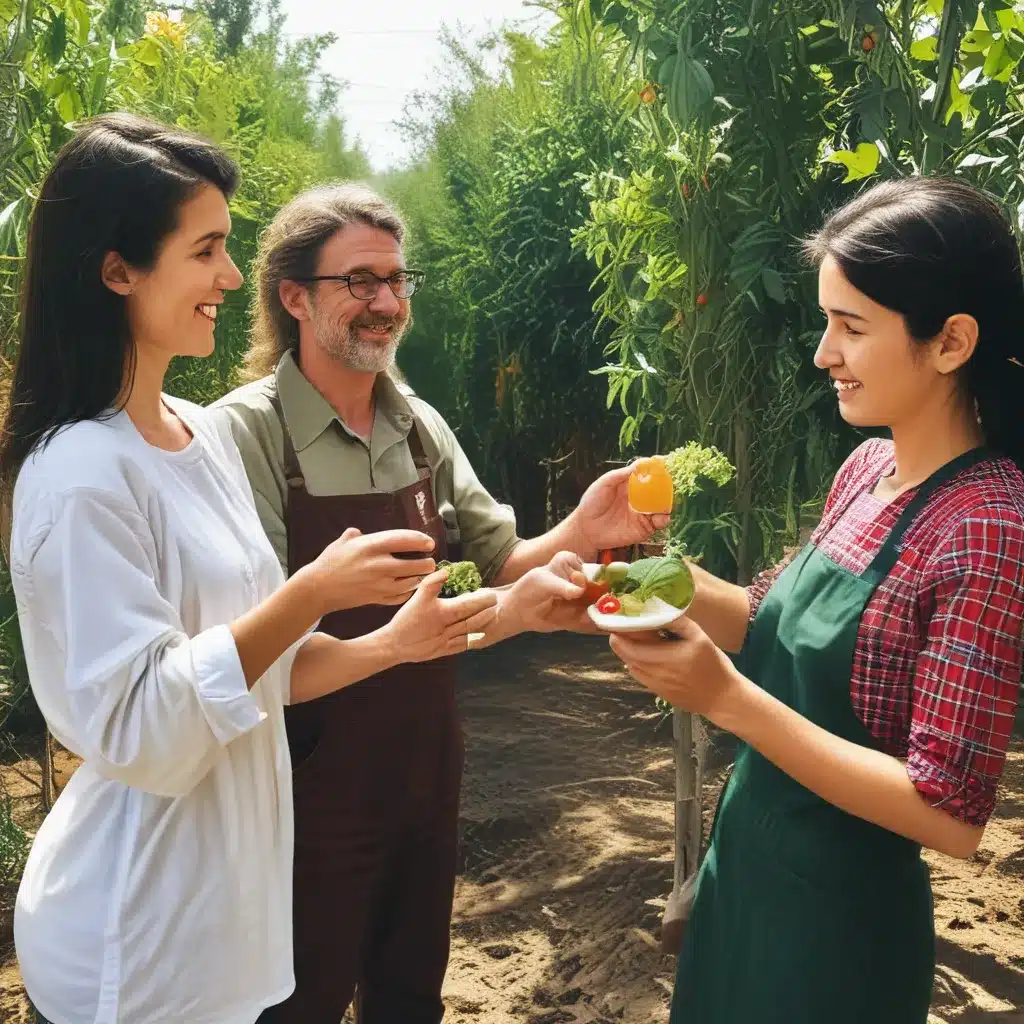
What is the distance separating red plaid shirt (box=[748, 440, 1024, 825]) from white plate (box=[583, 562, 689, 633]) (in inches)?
10.6

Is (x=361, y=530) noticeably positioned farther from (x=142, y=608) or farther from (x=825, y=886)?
(x=825, y=886)

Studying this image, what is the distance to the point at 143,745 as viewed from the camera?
4.71 ft

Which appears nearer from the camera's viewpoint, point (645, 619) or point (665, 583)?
point (645, 619)

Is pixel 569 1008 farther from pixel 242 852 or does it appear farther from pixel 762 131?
pixel 762 131

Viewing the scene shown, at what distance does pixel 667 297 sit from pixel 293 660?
1.97 m

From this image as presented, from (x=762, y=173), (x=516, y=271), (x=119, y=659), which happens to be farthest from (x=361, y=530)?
(x=516, y=271)

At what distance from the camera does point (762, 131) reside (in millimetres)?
3070

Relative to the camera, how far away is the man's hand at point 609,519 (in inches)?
93.4

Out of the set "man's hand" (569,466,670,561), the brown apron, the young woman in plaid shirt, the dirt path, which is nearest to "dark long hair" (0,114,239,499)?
the brown apron

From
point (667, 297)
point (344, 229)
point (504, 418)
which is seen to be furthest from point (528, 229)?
point (344, 229)

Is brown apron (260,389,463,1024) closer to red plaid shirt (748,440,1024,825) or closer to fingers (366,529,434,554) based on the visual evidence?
fingers (366,529,434,554)

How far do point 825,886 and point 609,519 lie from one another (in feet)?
3.19

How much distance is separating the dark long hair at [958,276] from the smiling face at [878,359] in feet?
0.06

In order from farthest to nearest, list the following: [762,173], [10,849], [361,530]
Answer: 1. [10,849]
2. [762,173]
3. [361,530]
